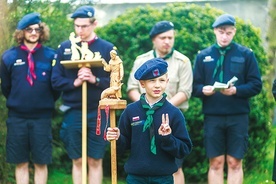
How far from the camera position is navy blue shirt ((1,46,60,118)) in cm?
1019

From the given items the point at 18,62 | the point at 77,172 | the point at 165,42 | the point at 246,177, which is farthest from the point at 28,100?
the point at 246,177

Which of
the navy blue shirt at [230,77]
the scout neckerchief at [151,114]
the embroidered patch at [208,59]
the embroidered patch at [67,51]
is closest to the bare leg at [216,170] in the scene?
the navy blue shirt at [230,77]

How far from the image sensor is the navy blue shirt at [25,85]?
1019cm

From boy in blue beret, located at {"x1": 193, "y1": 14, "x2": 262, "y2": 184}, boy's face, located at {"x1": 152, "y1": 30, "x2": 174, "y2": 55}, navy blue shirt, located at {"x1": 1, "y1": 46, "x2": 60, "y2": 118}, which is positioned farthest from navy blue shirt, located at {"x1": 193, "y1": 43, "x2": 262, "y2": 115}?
navy blue shirt, located at {"x1": 1, "y1": 46, "x2": 60, "y2": 118}

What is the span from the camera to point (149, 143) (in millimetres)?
7957

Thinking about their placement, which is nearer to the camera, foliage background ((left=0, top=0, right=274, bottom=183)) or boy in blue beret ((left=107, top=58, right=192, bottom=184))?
boy in blue beret ((left=107, top=58, right=192, bottom=184))

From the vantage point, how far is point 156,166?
795cm

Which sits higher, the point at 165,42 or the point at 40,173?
the point at 165,42

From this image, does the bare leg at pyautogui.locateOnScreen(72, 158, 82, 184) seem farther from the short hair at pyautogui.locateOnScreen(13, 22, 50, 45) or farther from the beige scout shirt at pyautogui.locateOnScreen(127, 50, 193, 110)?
the short hair at pyautogui.locateOnScreen(13, 22, 50, 45)

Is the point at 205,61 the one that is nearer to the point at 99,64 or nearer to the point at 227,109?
the point at 227,109

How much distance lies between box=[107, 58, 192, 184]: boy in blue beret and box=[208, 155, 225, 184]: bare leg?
→ 88.7 inches

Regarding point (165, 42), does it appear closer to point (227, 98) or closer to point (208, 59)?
point (208, 59)

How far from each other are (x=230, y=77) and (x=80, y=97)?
1748mm

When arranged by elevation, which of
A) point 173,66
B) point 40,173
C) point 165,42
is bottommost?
point 40,173
